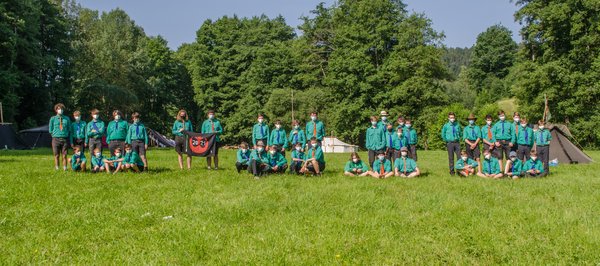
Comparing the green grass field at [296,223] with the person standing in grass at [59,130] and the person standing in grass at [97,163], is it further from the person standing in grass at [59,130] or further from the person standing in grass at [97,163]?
the person standing in grass at [59,130]

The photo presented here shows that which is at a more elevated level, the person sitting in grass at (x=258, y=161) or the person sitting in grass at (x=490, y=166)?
the person sitting in grass at (x=258, y=161)

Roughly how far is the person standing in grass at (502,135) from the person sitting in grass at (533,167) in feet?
2.27

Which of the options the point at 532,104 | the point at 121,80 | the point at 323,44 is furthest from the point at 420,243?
the point at 121,80

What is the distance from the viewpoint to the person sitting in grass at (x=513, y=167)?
46.8ft

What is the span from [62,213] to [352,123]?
3794 cm

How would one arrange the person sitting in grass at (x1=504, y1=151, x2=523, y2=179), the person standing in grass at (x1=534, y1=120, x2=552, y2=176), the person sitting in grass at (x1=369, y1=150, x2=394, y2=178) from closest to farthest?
the person sitting in grass at (x1=504, y1=151, x2=523, y2=179) → the person sitting in grass at (x1=369, y1=150, x2=394, y2=178) → the person standing in grass at (x1=534, y1=120, x2=552, y2=176)

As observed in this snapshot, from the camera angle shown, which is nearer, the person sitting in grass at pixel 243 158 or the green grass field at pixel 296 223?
the green grass field at pixel 296 223

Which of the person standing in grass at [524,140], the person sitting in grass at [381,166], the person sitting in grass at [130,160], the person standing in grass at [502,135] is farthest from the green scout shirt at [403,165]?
the person sitting in grass at [130,160]

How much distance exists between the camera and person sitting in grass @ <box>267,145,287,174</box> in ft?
46.4

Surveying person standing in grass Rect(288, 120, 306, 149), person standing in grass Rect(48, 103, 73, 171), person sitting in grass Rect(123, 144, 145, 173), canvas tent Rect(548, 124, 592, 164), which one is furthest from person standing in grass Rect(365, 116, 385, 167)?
canvas tent Rect(548, 124, 592, 164)

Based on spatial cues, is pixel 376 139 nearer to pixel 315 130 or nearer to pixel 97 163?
pixel 315 130

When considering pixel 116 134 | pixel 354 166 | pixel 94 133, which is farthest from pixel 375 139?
pixel 94 133

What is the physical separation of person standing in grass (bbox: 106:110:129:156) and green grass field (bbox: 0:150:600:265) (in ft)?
9.77

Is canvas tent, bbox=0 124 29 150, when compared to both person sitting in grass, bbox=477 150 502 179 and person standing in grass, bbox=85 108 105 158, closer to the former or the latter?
person standing in grass, bbox=85 108 105 158
